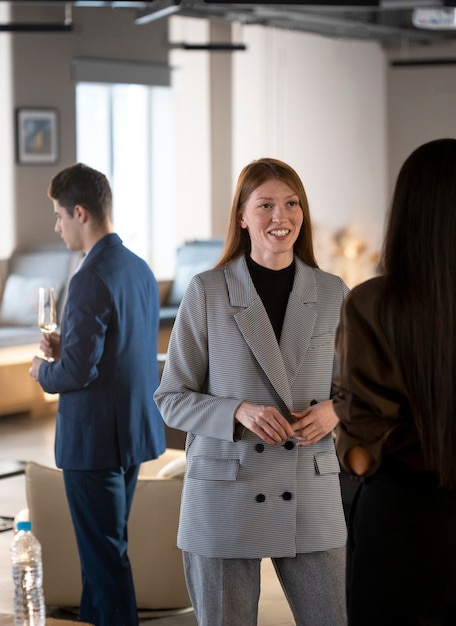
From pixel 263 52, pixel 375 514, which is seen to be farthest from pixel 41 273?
pixel 375 514

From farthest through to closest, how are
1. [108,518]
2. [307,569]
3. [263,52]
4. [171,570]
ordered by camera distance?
1. [263,52]
2. [171,570]
3. [108,518]
4. [307,569]

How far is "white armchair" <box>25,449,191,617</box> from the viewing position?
3750 mm

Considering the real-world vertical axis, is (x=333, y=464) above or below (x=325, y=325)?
below

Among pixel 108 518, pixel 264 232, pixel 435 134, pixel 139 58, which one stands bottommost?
pixel 108 518

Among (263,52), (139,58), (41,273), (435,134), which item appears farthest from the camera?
(263,52)

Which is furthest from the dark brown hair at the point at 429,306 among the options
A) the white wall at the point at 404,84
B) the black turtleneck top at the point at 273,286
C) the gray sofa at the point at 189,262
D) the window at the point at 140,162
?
the white wall at the point at 404,84

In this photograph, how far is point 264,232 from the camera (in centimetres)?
237

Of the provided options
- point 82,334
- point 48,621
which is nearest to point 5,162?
point 82,334

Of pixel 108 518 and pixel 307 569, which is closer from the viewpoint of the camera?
pixel 307 569

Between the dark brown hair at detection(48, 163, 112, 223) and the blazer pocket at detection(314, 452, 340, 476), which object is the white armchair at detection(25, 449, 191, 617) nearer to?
the dark brown hair at detection(48, 163, 112, 223)

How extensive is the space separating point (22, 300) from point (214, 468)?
20.3 feet

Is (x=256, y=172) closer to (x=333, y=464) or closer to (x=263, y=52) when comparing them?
(x=333, y=464)

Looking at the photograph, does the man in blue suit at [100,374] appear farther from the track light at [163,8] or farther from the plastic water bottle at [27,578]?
the track light at [163,8]

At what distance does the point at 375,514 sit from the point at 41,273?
272 inches
